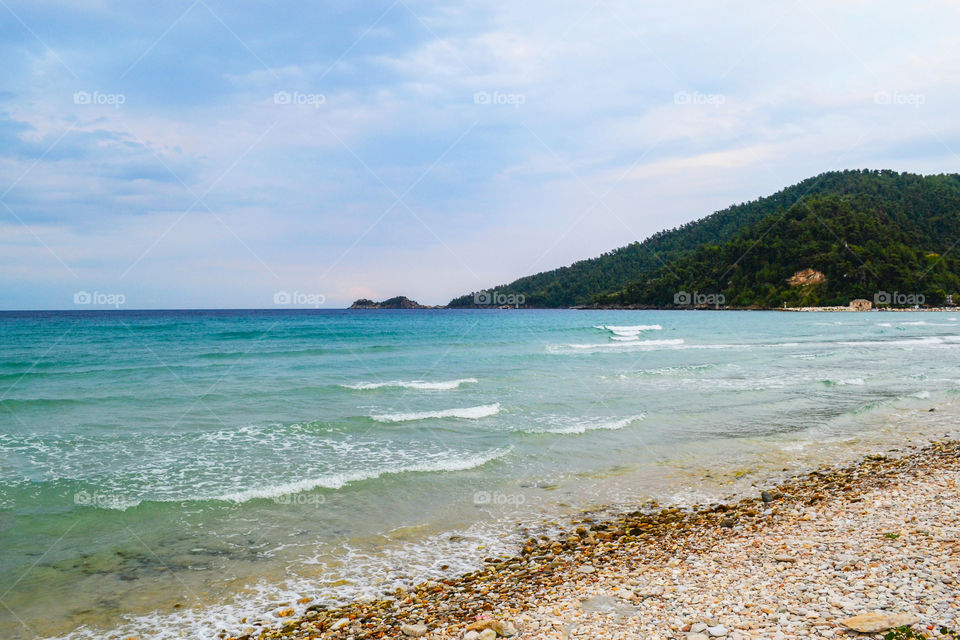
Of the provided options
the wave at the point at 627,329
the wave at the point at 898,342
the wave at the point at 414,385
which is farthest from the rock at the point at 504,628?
the wave at the point at 627,329

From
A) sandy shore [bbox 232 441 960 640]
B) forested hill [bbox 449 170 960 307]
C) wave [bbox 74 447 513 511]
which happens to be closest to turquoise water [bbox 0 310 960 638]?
wave [bbox 74 447 513 511]

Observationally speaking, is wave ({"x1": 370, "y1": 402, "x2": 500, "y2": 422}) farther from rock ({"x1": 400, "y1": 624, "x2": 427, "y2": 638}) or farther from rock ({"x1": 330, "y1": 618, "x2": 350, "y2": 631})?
rock ({"x1": 400, "y1": 624, "x2": 427, "y2": 638})

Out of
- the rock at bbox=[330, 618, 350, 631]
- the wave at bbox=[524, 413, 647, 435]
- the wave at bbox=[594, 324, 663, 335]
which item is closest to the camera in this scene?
the rock at bbox=[330, 618, 350, 631]

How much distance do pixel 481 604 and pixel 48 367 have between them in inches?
1290

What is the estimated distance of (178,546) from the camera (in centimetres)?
820

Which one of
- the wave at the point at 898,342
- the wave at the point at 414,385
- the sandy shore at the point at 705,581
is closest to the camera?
the sandy shore at the point at 705,581

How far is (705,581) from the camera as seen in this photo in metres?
6.14

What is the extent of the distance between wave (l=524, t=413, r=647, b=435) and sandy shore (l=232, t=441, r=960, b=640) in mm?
6283

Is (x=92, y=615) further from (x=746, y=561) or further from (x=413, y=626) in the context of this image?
(x=746, y=561)

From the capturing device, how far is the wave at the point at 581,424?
15.3m

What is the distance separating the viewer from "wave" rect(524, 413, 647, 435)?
15.3 metres

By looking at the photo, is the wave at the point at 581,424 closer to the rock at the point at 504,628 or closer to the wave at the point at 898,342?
the rock at the point at 504,628

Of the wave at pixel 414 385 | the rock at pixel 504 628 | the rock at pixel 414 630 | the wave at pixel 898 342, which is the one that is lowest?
the wave at pixel 898 342

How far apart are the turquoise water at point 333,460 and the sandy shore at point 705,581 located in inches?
35.4
